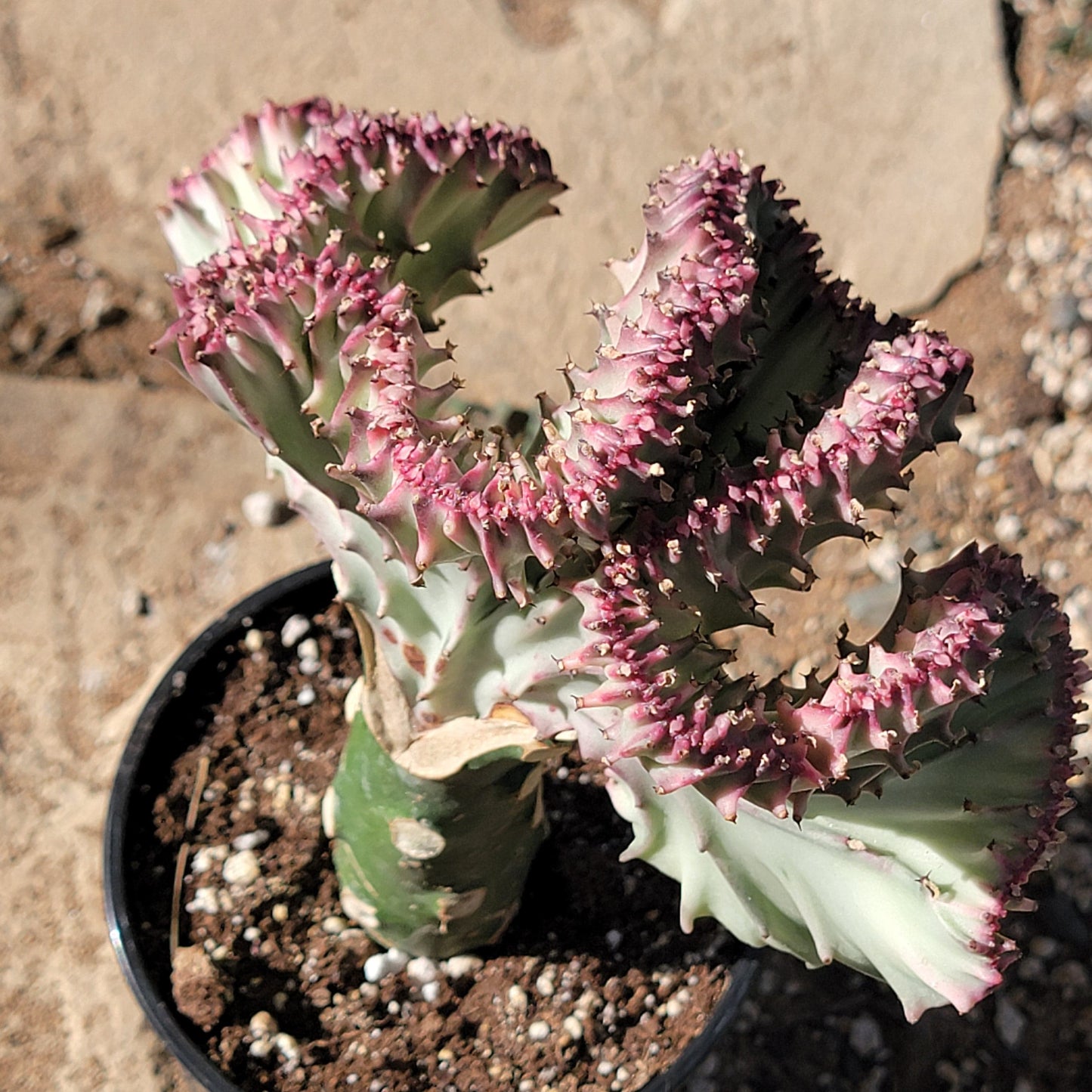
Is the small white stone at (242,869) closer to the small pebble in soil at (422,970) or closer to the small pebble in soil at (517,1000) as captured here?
the small pebble in soil at (422,970)

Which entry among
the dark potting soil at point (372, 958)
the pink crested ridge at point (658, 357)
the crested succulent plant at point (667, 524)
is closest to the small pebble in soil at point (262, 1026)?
the dark potting soil at point (372, 958)

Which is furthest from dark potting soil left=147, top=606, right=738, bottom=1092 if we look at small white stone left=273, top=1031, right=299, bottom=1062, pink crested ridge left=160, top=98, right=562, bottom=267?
pink crested ridge left=160, top=98, right=562, bottom=267

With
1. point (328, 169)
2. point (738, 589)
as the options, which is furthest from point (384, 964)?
point (328, 169)

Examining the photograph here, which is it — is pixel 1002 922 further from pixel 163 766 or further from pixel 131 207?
pixel 131 207

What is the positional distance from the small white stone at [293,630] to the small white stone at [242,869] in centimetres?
31

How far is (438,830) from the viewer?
4.17 feet

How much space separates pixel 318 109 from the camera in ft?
3.49

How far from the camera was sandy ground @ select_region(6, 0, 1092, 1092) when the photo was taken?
82.5 inches

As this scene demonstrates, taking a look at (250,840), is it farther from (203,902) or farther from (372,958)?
(372,958)

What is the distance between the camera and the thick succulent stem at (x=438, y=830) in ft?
3.84

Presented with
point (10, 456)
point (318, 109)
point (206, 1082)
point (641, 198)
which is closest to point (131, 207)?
point (10, 456)

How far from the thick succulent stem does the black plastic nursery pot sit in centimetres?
23

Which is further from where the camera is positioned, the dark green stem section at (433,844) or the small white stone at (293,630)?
the small white stone at (293,630)

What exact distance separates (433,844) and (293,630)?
0.54 meters
